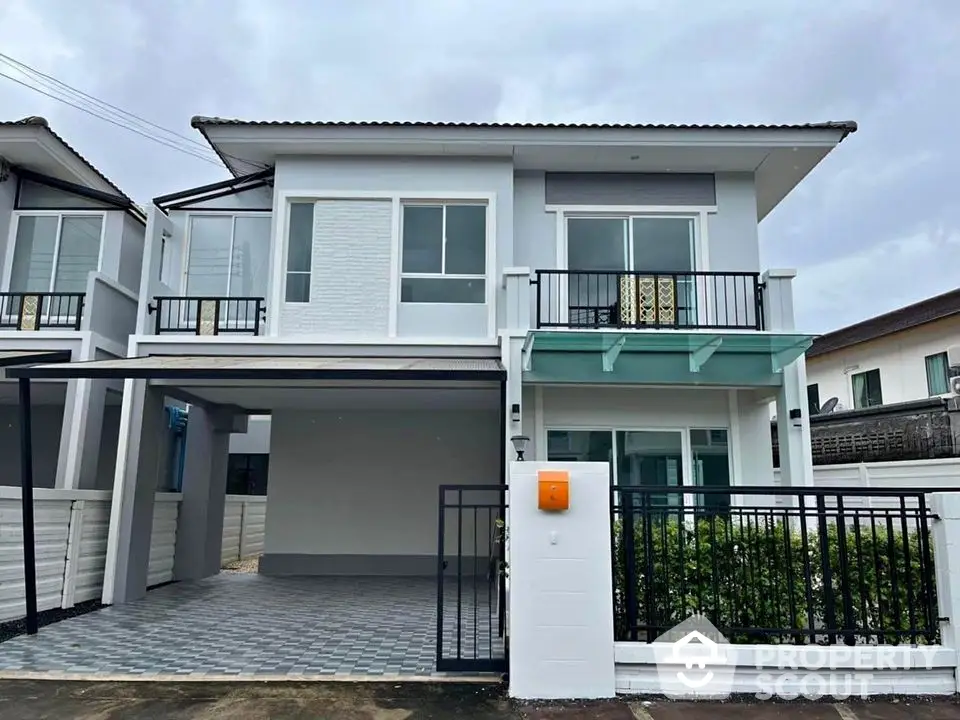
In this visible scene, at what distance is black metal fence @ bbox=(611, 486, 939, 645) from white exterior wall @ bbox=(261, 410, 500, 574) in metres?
6.67

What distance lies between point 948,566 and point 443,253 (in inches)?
286

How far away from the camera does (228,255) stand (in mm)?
10734

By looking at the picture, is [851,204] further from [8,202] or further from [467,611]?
[8,202]

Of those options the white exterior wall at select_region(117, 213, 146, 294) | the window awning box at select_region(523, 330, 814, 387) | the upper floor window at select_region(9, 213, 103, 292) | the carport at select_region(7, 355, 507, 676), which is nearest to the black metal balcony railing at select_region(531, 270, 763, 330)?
the window awning box at select_region(523, 330, 814, 387)

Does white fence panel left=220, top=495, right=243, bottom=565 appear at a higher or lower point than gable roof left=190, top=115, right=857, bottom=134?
lower

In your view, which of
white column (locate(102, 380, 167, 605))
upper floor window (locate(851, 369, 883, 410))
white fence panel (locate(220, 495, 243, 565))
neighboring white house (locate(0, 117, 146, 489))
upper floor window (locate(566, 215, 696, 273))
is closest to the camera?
white column (locate(102, 380, 167, 605))

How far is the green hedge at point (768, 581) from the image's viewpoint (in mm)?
5266

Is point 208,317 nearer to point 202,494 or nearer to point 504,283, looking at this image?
point 202,494

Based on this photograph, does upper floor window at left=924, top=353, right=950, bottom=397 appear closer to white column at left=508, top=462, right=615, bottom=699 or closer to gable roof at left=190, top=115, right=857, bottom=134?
gable roof at left=190, top=115, right=857, bottom=134

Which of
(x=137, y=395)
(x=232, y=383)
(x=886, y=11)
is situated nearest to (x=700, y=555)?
(x=232, y=383)

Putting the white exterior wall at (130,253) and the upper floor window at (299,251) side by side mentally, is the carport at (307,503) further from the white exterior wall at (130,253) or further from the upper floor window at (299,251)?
the white exterior wall at (130,253)

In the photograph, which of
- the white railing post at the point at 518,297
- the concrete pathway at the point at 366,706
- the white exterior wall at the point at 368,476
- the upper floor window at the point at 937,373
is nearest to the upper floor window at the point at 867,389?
the upper floor window at the point at 937,373

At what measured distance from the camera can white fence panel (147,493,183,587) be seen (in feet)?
33.8

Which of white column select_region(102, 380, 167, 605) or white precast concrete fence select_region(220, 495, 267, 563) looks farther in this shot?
white precast concrete fence select_region(220, 495, 267, 563)
